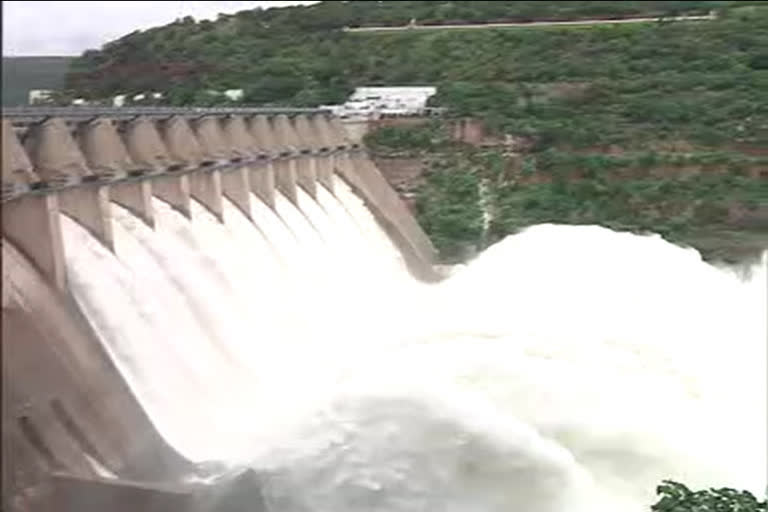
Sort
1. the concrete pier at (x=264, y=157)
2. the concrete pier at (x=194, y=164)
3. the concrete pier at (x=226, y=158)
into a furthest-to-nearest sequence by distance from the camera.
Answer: the concrete pier at (x=264, y=157) < the concrete pier at (x=226, y=158) < the concrete pier at (x=194, y=164)

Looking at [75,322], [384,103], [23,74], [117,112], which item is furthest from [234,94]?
[23,74]

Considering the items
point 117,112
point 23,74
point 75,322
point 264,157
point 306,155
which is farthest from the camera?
point 306,155

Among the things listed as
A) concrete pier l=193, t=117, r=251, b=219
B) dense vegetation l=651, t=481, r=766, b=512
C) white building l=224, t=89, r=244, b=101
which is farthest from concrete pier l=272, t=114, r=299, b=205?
dense vegetation l=651, t=481, r=766, b=512

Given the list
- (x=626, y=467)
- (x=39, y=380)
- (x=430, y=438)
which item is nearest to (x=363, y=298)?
(x=626, y=467)

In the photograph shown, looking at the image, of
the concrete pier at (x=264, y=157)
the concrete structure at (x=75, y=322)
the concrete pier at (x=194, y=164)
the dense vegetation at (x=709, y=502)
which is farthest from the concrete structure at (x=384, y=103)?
the dense vegetation at (x=709, y=502)

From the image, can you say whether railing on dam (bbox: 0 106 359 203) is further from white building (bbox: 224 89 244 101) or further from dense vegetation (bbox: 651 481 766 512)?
dense vegetation (bbox: 651 481 766 512)

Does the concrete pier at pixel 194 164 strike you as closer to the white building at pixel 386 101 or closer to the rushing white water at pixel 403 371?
the rushing white water at pixel 403 371

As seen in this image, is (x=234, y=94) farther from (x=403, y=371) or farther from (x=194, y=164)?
(x=403, y=371)
